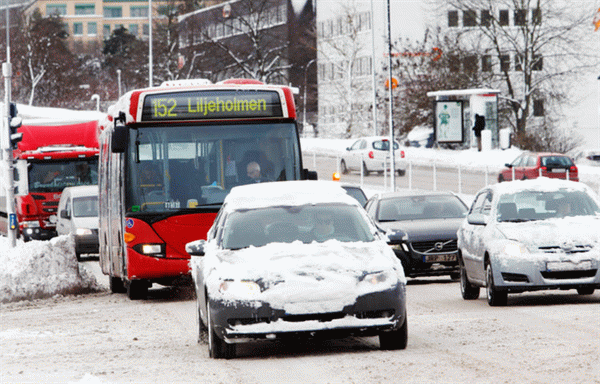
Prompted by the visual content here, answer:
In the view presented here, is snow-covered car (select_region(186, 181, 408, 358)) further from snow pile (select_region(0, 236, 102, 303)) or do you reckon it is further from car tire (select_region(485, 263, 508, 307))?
snow pile (select_region(0, 236, 102, 303))

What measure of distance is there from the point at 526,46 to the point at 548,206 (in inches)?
2160

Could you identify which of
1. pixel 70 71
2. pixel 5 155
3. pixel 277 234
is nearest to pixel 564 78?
pixel 5 155

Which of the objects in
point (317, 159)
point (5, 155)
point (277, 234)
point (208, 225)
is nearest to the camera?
point (277, 234)

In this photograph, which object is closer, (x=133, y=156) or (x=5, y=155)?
(x=133, y=156)

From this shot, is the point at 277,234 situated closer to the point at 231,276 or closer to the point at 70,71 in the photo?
the point at 231,276

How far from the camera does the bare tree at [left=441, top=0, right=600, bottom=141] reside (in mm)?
69875

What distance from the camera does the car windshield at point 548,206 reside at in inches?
639

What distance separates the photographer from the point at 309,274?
10875mm

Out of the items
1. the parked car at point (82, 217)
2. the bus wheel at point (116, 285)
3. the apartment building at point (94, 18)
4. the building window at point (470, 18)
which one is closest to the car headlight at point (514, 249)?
the bus wheel at point (116, 285)

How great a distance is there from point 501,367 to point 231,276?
2.39 metres

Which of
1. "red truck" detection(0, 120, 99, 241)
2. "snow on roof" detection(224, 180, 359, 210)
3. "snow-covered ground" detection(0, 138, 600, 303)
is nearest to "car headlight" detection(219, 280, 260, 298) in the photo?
"snow on roof" detection(224, 180, 359, 210)

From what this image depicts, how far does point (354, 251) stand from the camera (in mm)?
11281

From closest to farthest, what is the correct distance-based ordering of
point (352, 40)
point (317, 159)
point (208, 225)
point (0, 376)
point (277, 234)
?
1. point (0, 376)
2. point (277, 234)
3. point (208, 225)
4. point (317, 159)
5. point (352, 40)

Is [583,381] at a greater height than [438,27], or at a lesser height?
lesser
